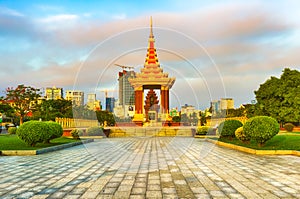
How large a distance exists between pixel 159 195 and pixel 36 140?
10306 millimetres

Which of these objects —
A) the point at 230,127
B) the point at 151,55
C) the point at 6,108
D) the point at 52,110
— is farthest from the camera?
the point at 151,55

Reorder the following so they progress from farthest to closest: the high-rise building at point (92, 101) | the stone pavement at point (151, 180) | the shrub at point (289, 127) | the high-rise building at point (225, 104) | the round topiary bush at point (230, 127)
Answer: the high-rise building at point (225, 104) < the high-rise building at point (92, 101) < the shrub at point (289, 127) < the round topiary bush at point (230, 127) < the stone pavement at point (151, 180)

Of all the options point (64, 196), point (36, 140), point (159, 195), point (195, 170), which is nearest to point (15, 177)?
point (64, 196)

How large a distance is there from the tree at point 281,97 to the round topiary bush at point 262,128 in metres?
20.7

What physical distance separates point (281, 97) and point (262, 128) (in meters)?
22.7

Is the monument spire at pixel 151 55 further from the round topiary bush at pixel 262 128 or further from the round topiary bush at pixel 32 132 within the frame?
the round topiary bush at pixel 262 128

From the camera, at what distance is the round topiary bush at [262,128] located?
1271cm

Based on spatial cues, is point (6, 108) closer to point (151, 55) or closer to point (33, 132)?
point (151, 55)

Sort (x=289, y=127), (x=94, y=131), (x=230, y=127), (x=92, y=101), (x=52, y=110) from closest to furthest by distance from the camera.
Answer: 1. (x=230, y=127)
2. (x=94, y=131)
3. (x=289, y=127)
4. (x=52, y=110)
5. (x=92, y=101)

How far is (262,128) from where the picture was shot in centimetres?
1277

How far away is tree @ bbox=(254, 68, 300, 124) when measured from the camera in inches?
1238

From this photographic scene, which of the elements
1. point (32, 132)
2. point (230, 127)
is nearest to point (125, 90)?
point (230, 127)

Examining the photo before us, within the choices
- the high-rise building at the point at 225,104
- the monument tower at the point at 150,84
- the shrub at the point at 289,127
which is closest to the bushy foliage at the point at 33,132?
the shrub at the point at 289,127

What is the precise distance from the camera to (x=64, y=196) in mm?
5336
